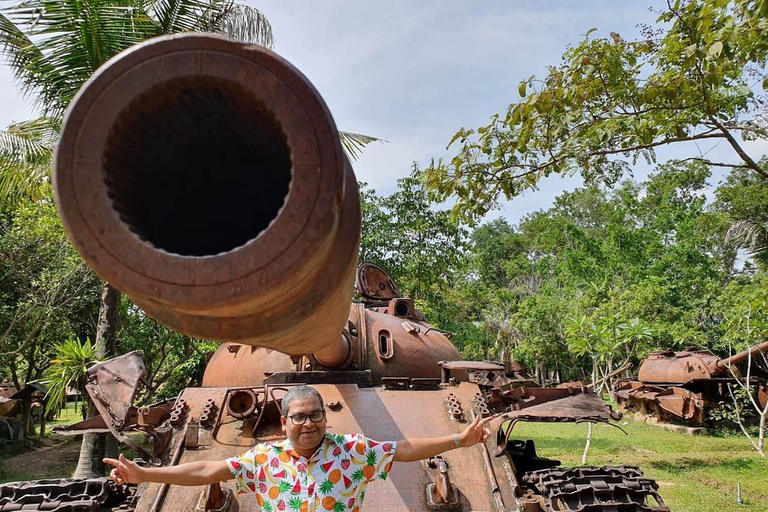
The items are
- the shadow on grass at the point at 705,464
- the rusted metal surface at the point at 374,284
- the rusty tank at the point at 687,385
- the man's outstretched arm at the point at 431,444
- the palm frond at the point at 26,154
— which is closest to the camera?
the man's outstretched arm at the point at 431,444

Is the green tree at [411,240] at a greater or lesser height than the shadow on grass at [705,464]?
greater

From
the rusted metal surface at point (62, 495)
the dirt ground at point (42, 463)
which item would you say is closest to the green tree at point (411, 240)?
the dirt ground at point (42, 463)

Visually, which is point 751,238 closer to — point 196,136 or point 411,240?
point 411,240

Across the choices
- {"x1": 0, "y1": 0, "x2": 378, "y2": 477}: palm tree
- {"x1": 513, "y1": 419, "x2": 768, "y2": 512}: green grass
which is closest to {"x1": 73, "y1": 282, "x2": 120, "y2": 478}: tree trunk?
{"x1": 0, "y1": 0, "x2": 378, "y2": 477}: palm tree

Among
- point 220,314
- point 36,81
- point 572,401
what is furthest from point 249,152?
point 36,81

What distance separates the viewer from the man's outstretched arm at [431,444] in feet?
10.2

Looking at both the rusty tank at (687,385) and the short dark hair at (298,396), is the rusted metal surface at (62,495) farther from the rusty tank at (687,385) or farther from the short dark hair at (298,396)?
the rusty tank at (687,385)

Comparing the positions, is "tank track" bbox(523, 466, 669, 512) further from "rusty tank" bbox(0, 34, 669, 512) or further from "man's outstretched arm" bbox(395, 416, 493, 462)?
"rusty tank" bbox(0, 34, 669, 512)

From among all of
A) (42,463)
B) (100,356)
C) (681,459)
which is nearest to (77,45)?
(100,356)

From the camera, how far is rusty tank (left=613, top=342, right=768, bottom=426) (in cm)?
1623

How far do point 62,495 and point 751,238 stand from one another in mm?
25968

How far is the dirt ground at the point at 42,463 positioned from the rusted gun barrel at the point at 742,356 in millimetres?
13676

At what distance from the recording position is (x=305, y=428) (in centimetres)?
284

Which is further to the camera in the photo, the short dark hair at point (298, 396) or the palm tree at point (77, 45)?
the palm tree at point (77, 45)
